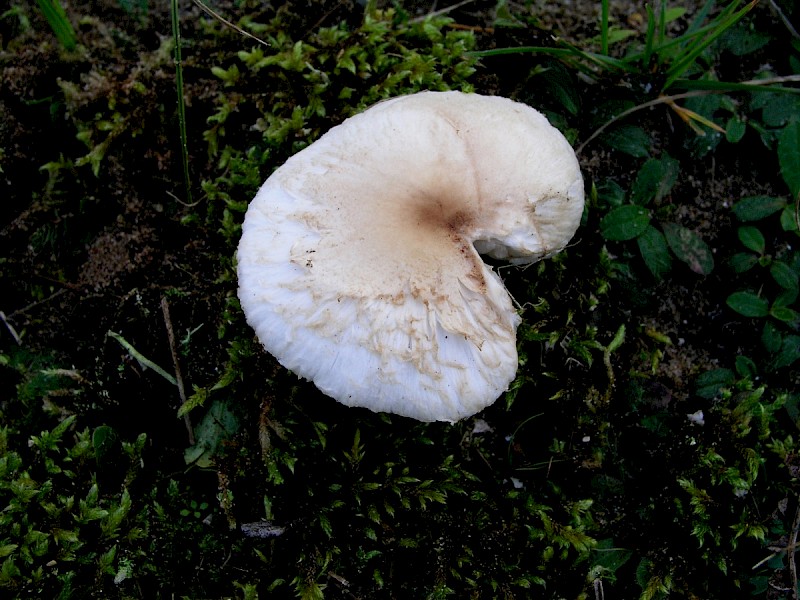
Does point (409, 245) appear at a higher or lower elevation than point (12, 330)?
higher

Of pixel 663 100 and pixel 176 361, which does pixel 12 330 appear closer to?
pixel 176 361

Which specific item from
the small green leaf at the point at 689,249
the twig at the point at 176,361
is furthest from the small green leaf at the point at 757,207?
the twig at the point at 176,361

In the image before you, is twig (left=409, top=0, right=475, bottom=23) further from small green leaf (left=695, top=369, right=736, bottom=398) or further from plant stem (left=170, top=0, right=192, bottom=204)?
small green leaf (left=695, top=369, right=736, bottom=398)

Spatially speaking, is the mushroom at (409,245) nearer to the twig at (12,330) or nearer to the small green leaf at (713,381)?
the small green leaf at (713,381)

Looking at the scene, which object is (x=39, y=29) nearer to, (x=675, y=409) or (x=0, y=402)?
(x=0, y=402)

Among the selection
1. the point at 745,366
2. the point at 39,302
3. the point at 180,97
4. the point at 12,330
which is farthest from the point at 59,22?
the point at 745,366

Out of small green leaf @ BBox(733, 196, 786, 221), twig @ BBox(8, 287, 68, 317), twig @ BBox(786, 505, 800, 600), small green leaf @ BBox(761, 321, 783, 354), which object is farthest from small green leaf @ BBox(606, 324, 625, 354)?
twig @ BBox(8, 287, 68, 317)
